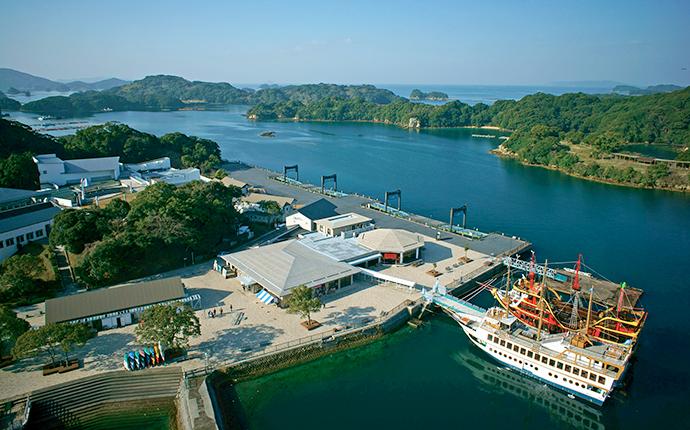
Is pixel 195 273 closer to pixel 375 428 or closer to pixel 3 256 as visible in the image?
pixel 3 256

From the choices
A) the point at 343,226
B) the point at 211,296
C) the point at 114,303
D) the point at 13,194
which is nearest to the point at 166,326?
the point at 114,303

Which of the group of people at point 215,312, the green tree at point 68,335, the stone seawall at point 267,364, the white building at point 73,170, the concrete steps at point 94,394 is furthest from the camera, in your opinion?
the white building at point 73,170

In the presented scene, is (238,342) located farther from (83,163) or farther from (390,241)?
(83,163)

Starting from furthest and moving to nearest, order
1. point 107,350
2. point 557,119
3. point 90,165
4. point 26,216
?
point 557,119 → point 90,165 → point 26,216 → point 107,350

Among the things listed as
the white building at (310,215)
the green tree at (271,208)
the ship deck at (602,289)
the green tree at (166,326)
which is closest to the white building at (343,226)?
the white building at (310,215)

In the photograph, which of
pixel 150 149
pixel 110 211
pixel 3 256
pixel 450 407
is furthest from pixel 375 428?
pixel 150 149

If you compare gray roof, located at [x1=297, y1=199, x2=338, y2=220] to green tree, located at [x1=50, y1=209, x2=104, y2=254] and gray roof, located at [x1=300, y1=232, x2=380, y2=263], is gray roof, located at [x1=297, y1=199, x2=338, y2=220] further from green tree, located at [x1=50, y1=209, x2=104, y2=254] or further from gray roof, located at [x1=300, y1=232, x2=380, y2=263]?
green tree, located at [x1=50, y1=209, x2=104, y2=254]

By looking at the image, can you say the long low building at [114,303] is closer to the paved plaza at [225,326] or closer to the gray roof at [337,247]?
the paved plaza at [225,326]

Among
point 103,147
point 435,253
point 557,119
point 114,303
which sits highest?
point 557,119
